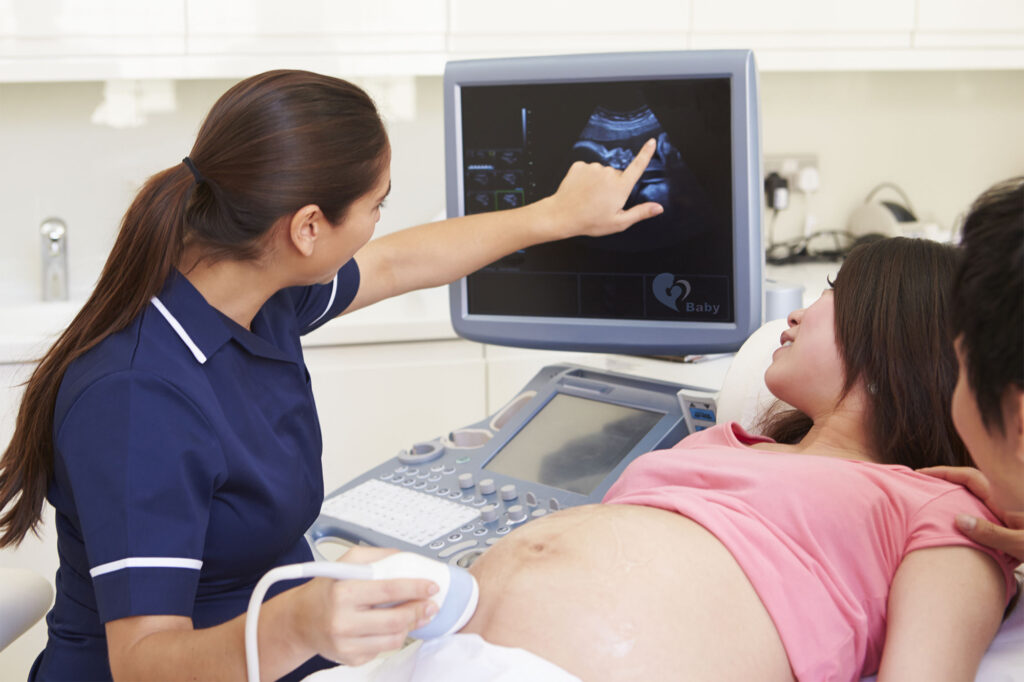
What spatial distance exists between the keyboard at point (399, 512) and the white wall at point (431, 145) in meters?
1.74

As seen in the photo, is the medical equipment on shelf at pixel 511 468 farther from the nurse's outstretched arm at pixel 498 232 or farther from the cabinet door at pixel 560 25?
the cabinet door at pixel 560 25

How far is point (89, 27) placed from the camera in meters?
2.60

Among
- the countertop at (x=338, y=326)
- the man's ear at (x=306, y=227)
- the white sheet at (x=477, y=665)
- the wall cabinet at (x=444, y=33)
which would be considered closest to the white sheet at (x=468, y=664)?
the white sheet at (x=477, y=665)

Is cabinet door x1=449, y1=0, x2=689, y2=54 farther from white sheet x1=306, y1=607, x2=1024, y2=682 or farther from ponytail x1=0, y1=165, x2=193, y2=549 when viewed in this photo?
white sheet x1=306, y1=607, x2=1024, y2=682

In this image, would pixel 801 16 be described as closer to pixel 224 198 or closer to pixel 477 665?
pixel 224 198

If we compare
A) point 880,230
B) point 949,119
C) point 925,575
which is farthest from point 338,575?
point 949,119

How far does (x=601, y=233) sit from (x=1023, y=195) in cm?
82

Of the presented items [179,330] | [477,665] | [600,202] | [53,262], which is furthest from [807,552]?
[53,262]

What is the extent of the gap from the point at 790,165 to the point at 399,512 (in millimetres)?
2285

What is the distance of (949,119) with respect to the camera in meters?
3.46

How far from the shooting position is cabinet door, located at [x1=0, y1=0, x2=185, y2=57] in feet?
8.44

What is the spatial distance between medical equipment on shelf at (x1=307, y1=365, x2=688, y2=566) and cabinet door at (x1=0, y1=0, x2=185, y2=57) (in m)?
1.51

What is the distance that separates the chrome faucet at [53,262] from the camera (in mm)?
2951

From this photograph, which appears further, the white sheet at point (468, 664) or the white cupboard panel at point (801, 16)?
the white cupboard panel at point (801, 16)
